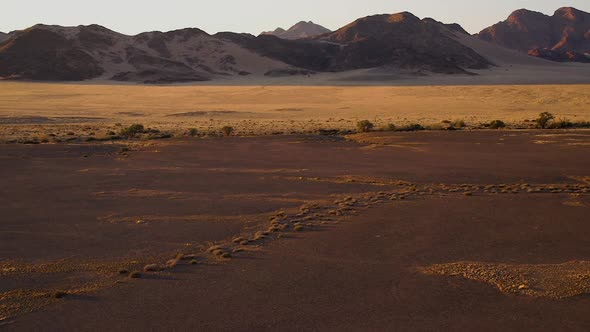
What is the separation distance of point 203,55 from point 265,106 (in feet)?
246

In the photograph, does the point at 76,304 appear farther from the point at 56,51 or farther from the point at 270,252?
the point at 56,51

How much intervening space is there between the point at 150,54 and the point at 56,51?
19172mm

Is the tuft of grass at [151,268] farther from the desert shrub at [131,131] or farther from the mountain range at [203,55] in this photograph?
the mountain range at [203,55]

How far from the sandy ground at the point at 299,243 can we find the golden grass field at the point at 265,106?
1690 cm

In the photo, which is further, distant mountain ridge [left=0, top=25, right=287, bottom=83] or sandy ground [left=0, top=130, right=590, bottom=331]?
distant mountain ridge [left=0, top=25, right=287, bottom=83]

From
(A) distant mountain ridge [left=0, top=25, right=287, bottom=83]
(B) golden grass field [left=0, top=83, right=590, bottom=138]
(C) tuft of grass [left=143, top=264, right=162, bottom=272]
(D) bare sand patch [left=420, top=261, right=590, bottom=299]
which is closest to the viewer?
(D) bare sand patch [left=420, top=261, right=590, bottom=299]

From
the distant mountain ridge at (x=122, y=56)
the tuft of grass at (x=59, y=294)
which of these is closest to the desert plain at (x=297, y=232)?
the tuft of grass at (x=59, y=294)

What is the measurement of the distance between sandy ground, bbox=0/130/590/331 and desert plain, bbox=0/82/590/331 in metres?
0.05

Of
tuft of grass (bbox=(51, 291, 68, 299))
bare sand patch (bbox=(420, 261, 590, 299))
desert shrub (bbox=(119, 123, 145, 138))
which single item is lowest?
tuft of grass (bbox=(51, 291, 68, 299))

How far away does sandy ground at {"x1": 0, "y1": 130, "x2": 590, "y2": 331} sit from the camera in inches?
379

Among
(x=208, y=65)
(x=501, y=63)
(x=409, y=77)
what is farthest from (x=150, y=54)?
(x=501, y=63)

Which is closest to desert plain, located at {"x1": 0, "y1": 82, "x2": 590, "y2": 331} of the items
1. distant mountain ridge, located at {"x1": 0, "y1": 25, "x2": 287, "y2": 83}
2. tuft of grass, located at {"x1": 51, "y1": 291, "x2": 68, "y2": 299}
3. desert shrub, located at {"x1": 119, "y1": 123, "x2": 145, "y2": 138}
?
tuft of grass, located at {"x1": 51, "y1": 291, "x2": 68, "y2": 299}

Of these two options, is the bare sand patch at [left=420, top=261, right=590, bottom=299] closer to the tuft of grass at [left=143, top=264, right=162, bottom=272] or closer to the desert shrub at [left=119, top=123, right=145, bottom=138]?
the tuft of grass at [left=143, top=264, right=162, bottom=272]

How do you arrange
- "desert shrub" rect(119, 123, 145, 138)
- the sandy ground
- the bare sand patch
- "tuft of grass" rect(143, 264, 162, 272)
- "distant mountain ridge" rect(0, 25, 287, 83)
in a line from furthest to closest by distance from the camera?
"distant mountain ridge" rect(0, 25, 287, 83)
"desert shrub" rect(119, 123, 145, 138)
"tuft of grass" rect(143, 264, 162, 272)
the bare sand patch
the sandy ground
